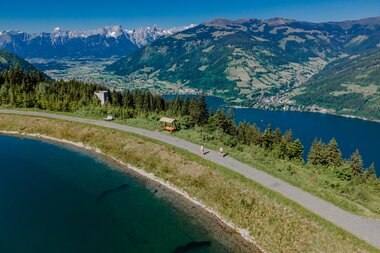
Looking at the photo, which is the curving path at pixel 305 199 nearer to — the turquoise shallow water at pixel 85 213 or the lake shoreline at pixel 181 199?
the lake shoreline at pixel 181 199

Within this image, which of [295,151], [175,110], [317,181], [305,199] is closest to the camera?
[305,199]

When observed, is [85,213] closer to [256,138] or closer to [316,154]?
[316,154]

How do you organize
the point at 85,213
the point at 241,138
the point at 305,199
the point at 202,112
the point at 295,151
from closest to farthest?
the point at 305,199, the point at 85,213, the point at 295,151, the point at 241,138, the point at 202,112

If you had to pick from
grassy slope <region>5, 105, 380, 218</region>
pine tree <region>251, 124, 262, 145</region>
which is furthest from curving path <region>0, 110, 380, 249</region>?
pine tree <region>251, 124, 262, 145</region>

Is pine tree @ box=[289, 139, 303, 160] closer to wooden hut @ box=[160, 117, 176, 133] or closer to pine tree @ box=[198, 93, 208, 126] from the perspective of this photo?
wooden hut @ box=[160, 117, 176, 133]

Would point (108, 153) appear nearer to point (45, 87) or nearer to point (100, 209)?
point (100, 209)

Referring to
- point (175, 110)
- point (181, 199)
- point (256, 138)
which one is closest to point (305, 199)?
point (181, 199)
